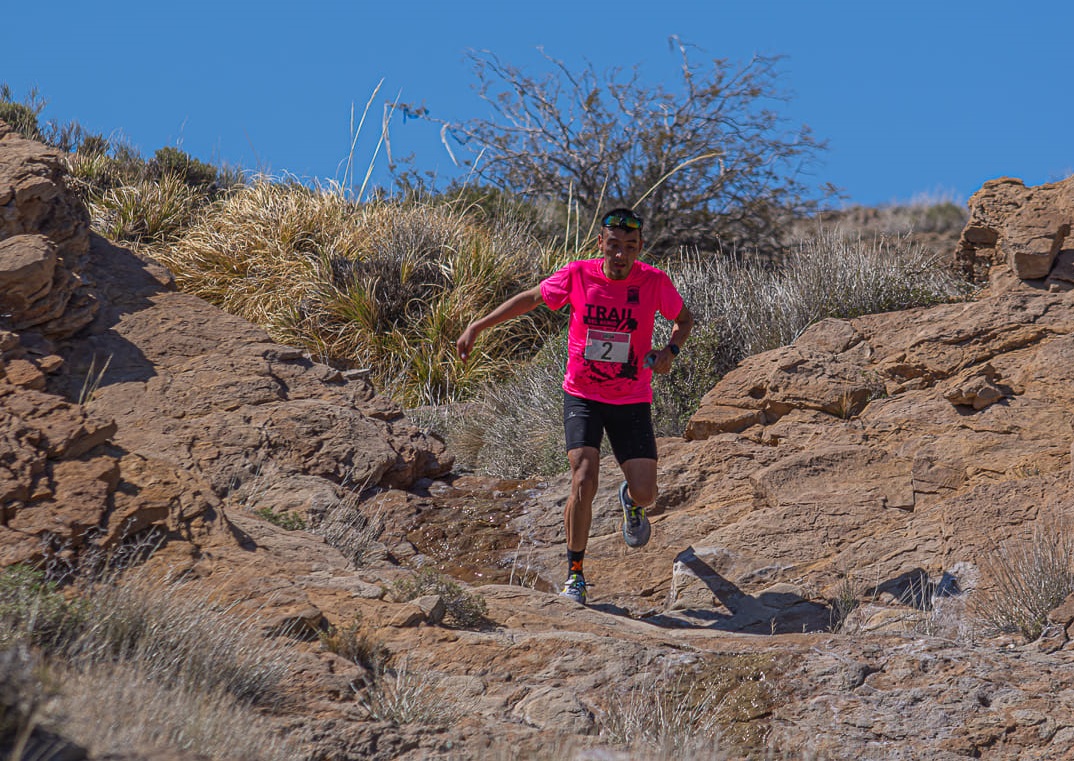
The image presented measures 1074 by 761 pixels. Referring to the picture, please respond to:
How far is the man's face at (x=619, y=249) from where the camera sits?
6434 millimetres

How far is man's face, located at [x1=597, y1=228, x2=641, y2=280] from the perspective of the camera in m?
6.43

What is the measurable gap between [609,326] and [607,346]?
124mm

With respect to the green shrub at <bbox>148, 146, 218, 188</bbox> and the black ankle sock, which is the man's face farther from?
the green shrub at <bbox>148, 146, 218, 188</bbox>

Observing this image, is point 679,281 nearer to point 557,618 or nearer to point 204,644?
point 557,618

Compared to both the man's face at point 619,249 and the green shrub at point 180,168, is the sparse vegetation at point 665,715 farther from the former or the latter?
the green shrub at point 180,168

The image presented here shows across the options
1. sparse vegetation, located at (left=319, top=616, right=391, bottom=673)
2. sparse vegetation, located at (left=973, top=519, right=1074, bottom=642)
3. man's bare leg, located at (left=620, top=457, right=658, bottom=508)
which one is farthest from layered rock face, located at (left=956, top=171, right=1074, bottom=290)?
sparse vegetation, located at (left=319, top=616, right=391, bottom=673)

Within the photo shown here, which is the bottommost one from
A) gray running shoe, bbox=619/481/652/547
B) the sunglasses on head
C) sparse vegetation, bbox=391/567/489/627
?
sparse vegetation, bbox=391/567/489/627

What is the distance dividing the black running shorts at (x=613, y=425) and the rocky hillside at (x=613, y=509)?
3.03 feet

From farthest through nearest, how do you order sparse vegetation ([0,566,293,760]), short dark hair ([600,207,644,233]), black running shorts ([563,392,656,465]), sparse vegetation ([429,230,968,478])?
sparse vegetation ([429,230,968,478]) < black running shorts ([563,392,656,465]) < short dark hair ([600,207,644,233]) < sparse vegetation ([0,566,293,760])

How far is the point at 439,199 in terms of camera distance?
53.0 ft

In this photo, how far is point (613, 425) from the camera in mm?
6652

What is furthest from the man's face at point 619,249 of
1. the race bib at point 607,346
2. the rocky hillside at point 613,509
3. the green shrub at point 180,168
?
the green shrub at point 180,168

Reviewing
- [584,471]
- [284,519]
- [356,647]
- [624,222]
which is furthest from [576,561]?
[356,647]

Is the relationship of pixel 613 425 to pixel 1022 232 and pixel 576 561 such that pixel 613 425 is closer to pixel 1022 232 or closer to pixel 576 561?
pixel 576 561
